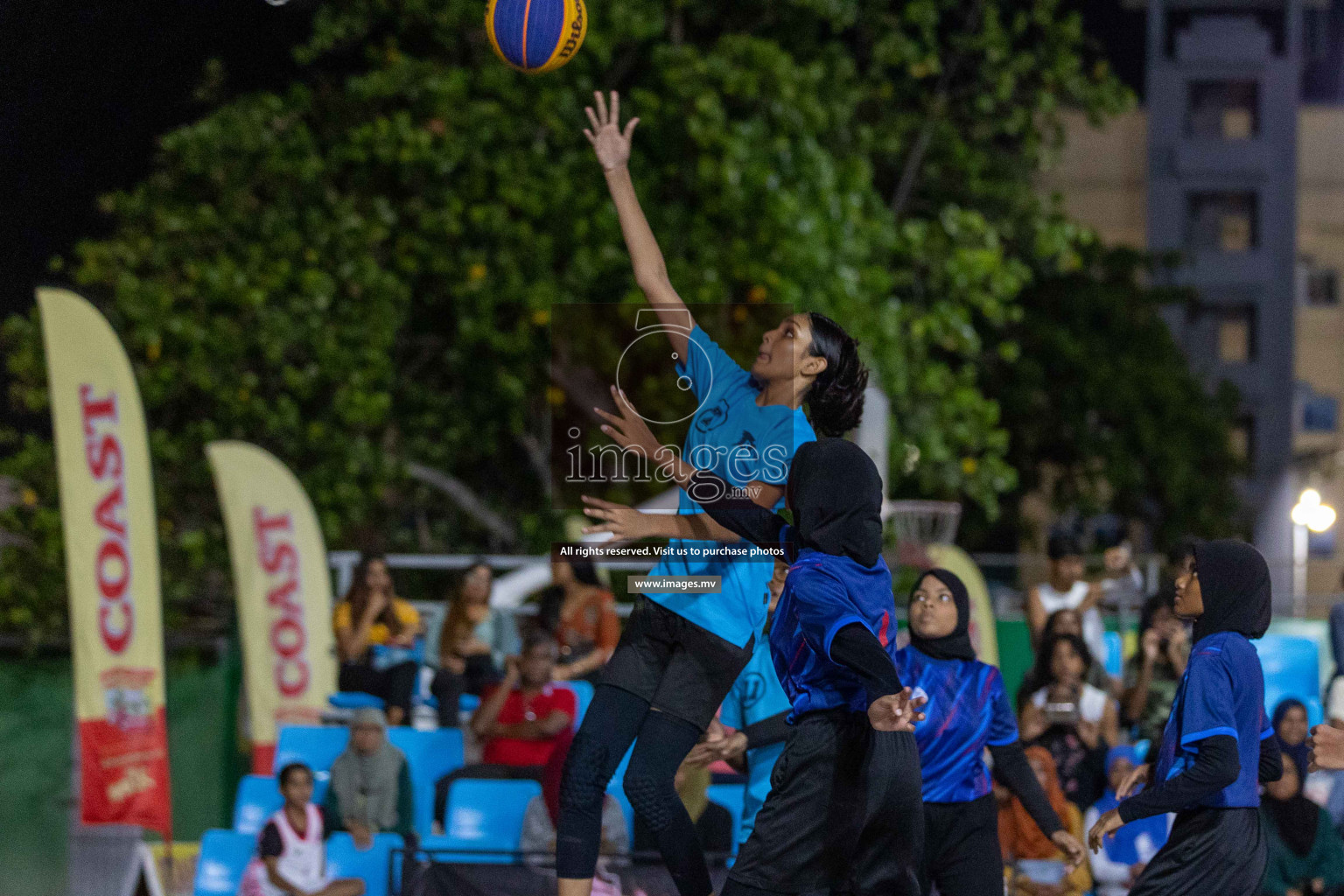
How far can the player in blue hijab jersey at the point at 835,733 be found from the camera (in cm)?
360

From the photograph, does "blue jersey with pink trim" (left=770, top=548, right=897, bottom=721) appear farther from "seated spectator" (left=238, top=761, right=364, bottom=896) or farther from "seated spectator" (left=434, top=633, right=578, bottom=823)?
"seated spectator" (left=434, top=633, right=578, bottom=823)

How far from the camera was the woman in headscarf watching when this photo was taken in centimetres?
404

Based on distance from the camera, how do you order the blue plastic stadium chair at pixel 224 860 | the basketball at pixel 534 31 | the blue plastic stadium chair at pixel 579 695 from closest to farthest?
1. the basketball at pixel 534 31
2. the blue plastic stadium chair at pixel 224 860
3. the blue plastic stadium chair at pixel 579 695

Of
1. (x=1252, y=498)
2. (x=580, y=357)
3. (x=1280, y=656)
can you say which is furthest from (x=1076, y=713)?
(x=1252, y=498)

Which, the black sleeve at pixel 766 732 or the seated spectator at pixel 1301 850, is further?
the seated spectator at pixel 1301 850

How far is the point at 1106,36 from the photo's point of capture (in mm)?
34781

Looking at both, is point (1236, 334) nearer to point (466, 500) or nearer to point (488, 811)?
point (466, 500)

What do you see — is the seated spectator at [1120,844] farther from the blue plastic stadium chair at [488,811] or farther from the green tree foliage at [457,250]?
the green tree foliage at [457,250]

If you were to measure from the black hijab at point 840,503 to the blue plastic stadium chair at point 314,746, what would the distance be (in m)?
4.83

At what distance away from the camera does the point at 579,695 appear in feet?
26.5

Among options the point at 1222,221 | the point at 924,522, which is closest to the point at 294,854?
the point at 924,522

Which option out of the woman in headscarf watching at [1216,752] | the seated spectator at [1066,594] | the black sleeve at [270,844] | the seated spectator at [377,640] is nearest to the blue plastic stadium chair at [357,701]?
the seated spectator at [377,640]

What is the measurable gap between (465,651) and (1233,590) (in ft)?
16.9

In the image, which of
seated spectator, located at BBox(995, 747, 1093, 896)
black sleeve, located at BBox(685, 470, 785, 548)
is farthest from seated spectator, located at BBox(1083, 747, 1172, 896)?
black sleeve, located at BBox(685, 470, 785, 548)
